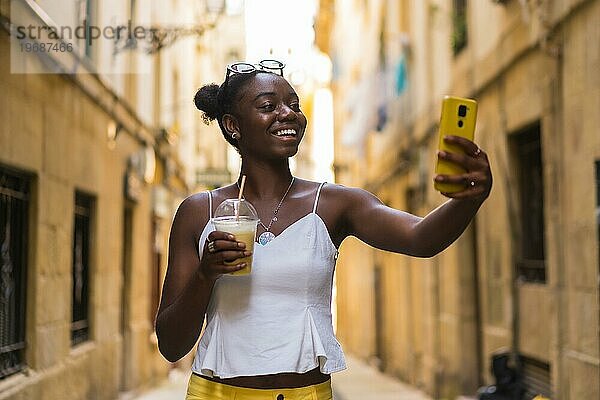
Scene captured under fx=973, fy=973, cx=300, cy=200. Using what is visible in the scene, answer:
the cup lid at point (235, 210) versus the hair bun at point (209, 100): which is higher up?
the hair bun at point (209, 100)

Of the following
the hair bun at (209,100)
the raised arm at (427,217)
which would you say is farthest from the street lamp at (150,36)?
the raised arm at (427,217)

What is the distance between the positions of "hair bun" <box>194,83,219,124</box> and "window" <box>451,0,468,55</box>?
934 cm

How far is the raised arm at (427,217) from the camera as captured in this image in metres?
2.24

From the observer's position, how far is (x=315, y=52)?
39.8 meters

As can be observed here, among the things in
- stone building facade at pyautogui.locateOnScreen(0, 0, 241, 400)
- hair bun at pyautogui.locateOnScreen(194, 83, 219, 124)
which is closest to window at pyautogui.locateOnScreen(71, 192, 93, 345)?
stone building facade at pyautogui.locateOnScreen(0, 0, 241, 400)

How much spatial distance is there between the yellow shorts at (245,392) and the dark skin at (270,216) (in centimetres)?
2

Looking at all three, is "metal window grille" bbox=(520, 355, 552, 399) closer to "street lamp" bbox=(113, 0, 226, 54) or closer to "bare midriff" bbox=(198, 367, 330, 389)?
"street lamp" bbox=(113, 0, 226, 54)

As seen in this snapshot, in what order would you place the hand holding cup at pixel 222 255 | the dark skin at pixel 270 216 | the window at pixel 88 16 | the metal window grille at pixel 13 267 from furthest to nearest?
the window at pixel 88 16 → the metal window grille at pixel 13 267 → the dark skin at pixel 270 216 → the hand holding cup at pixel 222 255

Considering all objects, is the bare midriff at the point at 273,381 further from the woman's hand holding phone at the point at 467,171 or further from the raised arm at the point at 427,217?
the woman's hand holding phone at the point at 467,171

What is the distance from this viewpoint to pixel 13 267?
310 inches

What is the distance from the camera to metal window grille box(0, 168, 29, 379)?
750 centimetres

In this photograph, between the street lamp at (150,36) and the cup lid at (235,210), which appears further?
the street lamp at (150,36)

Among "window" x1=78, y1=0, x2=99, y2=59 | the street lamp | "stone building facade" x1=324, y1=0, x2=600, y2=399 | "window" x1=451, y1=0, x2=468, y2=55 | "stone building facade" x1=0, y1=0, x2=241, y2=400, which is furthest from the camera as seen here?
"window" x1=451, y1=0, x2=468, y2=55

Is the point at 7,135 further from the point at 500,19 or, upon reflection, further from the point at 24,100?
the point at 500,19
